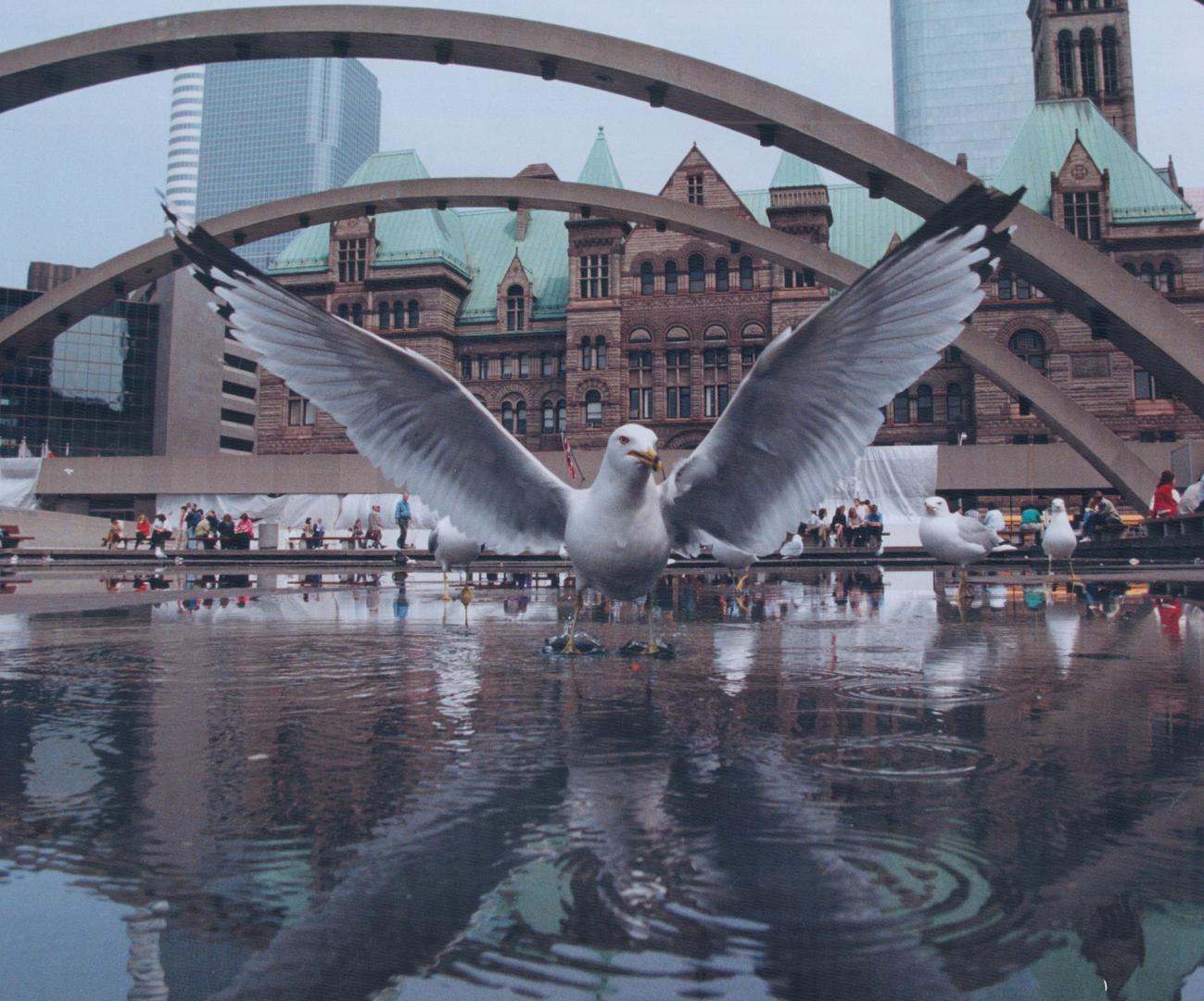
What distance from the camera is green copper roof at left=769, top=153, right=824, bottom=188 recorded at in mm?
46438

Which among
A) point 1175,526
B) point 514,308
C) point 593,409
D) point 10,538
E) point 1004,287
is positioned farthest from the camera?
point 514,308

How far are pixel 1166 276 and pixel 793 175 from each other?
1739cm

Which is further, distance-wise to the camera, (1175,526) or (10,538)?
(10,538)

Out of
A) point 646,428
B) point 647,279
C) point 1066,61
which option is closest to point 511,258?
point 647,279

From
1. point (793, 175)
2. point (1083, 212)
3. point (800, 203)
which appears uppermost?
point (793, 175)

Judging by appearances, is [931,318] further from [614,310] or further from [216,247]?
[614,310]

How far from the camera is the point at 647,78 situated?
14.2m

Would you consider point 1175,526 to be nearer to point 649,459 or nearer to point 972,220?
point 972,220

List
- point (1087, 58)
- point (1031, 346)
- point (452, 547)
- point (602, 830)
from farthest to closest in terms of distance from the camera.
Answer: point (1087, 58) → point (1031, 346) → point (452, 547) → point (602, 830)

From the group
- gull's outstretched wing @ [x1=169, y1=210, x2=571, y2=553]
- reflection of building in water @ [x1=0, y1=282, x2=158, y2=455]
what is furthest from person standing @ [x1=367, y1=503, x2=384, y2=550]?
reflection of building in water @ [x1=0, y1=282, x2=158, y2=455]

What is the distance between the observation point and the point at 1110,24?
5866 cm

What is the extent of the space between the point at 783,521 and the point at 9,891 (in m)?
3.69

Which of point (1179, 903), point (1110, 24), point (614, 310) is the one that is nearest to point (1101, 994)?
point (1179, 903)

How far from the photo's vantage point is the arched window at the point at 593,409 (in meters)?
47.5
